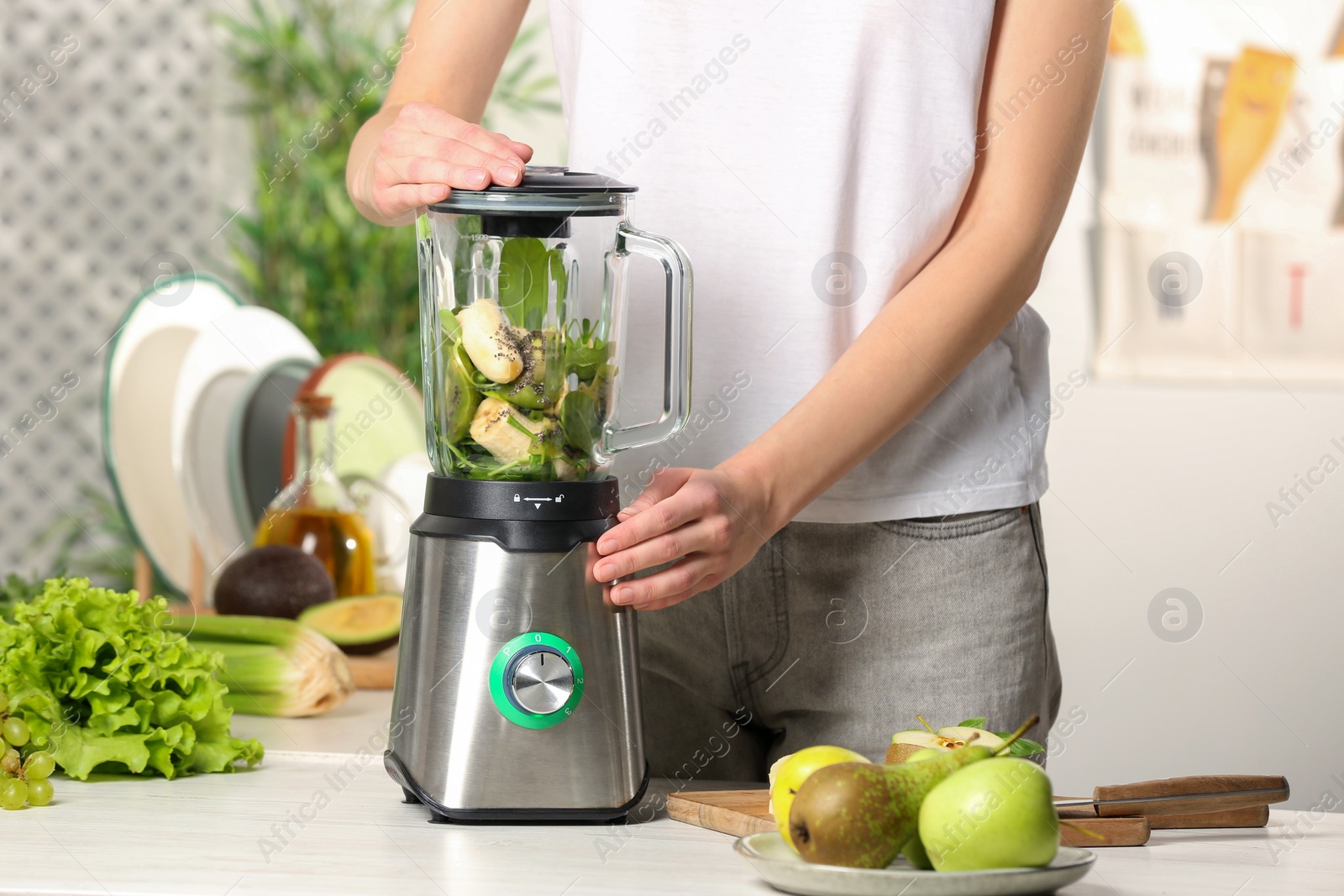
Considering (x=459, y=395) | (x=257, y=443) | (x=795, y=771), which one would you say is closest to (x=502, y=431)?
(x=459, y=395)

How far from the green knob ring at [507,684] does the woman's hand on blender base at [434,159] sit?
0.82 ft

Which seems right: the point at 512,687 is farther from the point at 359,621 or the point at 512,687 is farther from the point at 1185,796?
the point at 359,621

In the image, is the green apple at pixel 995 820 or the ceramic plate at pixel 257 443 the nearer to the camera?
the green apple at pixel 995 820

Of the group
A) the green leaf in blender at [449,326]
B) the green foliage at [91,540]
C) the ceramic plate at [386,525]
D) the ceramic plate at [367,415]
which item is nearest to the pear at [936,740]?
the green leaf in blender at [449,326]

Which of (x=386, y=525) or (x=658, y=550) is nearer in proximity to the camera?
(x=658, y=550)

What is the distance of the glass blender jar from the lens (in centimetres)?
72

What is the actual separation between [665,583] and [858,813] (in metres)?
0.19

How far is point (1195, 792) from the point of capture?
0.76 metres

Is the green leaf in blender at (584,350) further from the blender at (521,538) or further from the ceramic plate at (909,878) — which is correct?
the ceramic plate at (909,878)

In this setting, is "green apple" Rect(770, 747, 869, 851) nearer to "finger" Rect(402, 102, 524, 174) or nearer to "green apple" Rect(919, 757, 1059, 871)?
"green apple" Rect(919, 757, 1059, 871)

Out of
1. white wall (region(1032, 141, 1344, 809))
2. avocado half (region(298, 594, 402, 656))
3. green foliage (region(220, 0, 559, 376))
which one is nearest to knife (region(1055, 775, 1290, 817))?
avocado half (region(298, 594, 402, 656))

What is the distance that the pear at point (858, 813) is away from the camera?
0.58 meters

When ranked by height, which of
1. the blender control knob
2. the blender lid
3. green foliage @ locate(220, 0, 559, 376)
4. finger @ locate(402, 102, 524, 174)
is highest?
green foliage @ locate(220, 0, 559, 376)

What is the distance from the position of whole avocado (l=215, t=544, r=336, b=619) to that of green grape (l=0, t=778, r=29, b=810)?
0.44 m
